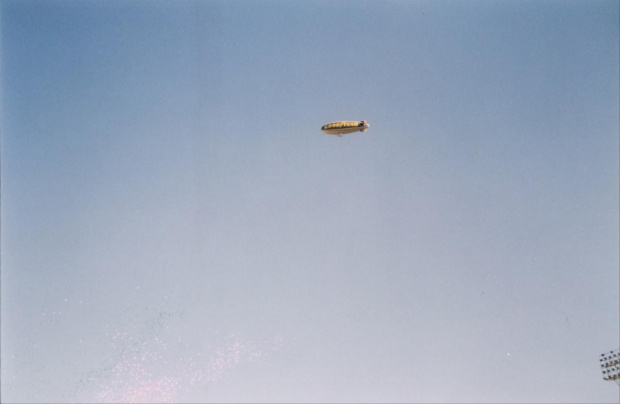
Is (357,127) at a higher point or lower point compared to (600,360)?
higher

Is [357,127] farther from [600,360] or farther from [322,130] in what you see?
[600,360]

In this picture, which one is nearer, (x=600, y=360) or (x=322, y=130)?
(x=600, y=360)

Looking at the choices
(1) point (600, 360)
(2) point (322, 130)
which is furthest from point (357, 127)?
(1) point (600, 360)

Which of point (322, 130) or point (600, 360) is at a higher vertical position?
point (322, 130)

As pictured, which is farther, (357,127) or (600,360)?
(357,127)
